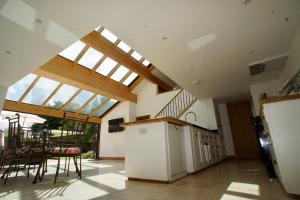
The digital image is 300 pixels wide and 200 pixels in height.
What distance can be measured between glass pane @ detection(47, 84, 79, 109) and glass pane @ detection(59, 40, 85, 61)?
1283 mm

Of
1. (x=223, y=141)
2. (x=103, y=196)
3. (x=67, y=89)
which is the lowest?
(x=103, y=196)

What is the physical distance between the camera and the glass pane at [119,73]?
6.56 m

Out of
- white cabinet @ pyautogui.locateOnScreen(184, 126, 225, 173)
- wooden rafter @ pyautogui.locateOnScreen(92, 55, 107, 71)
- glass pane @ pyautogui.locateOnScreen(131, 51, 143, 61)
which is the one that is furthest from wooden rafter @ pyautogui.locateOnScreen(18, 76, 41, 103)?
white cabinet @ pyautogui.locateOnScreen(184, 126, 225, 173)

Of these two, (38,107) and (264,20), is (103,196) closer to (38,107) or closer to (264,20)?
(264,20)

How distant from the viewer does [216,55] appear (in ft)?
9.37

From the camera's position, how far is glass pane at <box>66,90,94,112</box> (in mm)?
6450

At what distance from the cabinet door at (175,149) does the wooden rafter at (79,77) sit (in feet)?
12.8

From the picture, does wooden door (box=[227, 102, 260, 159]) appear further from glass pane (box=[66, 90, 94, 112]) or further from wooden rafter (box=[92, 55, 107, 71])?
glass pane (box=[66, 90, 94, 112])

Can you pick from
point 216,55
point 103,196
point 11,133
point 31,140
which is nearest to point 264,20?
point 216,55

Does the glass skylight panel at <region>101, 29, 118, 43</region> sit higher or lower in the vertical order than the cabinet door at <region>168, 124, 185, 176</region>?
higher

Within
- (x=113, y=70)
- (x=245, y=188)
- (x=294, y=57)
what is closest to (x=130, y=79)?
(x=113, y=70)

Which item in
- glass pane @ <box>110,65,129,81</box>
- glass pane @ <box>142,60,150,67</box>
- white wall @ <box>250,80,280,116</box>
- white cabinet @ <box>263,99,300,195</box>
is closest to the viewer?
white cabinet @ <box>263,99,300,195</box>

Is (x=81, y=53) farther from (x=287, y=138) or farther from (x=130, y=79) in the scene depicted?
(x=287, y=138)

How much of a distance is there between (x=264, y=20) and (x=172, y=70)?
5.57ft
